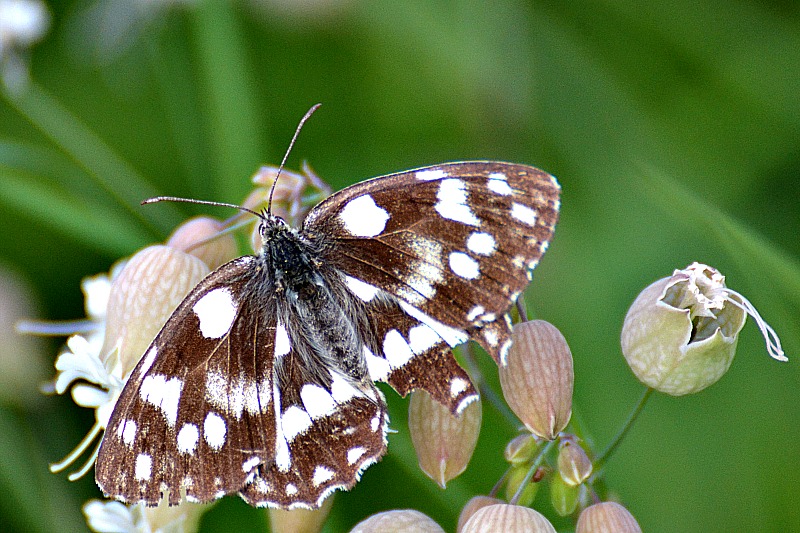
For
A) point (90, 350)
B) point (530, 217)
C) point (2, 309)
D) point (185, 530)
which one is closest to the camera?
point (530, 217)

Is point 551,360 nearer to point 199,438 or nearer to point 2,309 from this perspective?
point 199,438

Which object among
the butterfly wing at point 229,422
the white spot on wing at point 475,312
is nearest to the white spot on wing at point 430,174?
the white spot on wing at point 475,312

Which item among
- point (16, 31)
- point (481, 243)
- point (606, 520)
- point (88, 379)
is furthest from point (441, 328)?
point (16, 31)

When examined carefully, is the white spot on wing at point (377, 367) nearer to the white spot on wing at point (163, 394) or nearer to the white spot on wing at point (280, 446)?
the white spot on wing at point (280, 446)

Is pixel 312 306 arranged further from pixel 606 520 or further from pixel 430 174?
pixel 606 520

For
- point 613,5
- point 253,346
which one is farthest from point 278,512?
point 613,5

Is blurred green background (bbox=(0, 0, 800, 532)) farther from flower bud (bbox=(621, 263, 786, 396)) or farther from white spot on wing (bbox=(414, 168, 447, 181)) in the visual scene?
white spot on wing (bbox=(414, 168, 447, 181))
